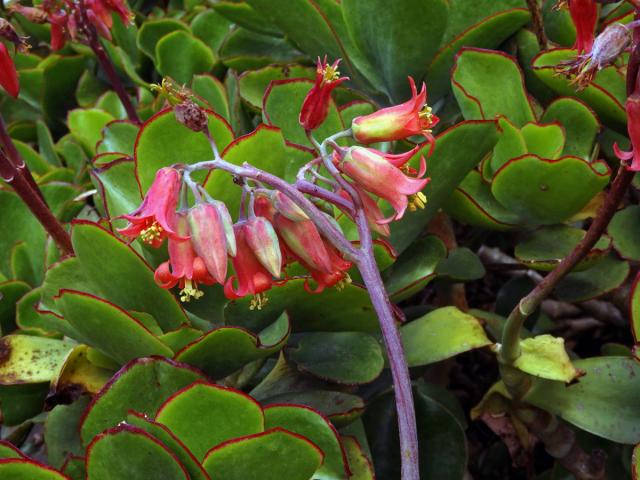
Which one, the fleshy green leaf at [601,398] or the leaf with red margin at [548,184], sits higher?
the leaf with red margin at [548,184]

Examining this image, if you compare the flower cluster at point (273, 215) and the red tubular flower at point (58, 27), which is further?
the red tubular flower at point (58, 27)

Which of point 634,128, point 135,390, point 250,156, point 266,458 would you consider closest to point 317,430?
point 266,458

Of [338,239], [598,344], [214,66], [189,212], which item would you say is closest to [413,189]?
[338,239]

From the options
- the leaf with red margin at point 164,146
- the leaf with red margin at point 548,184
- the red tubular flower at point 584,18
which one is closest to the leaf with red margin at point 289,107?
the leaf with red margin at point 164,146

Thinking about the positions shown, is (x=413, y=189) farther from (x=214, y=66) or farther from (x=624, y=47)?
(x=214, y=66)

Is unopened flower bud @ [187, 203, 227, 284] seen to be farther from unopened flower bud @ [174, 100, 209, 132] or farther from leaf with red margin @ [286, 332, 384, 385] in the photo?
leaf with red margin @ [286, 332, 384, 385]

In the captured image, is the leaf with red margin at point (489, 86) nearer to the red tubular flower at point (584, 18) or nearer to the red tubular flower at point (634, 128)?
the red tubular flower at point (584, 18)
